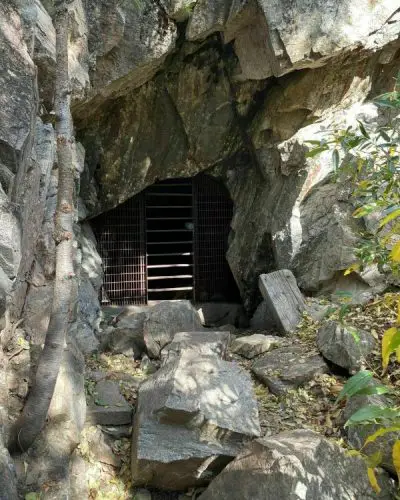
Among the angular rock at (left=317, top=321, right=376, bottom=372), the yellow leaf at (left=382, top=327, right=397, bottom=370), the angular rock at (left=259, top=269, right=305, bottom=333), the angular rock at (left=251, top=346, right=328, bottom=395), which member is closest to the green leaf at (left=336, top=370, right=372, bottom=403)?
the yellow leaf at (left=382, top=327, right=397, bottom=370)

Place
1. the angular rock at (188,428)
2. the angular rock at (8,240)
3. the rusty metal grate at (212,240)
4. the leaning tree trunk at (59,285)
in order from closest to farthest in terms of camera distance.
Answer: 1. the angular rock at (8,240)
2. the leaning tree trunk at (59,285)
3. the angular rock at (188,428)
4. the rusty metal grate at (212,240)

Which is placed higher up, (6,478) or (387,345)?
(387,345)

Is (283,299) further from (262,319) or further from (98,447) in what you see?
(98,447)

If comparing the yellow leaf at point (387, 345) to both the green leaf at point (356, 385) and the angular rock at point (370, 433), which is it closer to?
the green leaf at point (356, 385)

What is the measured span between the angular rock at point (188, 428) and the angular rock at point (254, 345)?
1334 millimetres

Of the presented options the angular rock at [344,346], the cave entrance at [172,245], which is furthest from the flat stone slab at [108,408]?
the cave entrance at [172,245]

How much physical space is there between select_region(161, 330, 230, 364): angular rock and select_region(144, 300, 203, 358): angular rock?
1.94 ft

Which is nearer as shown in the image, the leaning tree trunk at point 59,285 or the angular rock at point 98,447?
the leaning tree trunk at point 59,285

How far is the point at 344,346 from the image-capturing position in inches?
160

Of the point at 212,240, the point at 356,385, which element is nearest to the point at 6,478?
the point at 356,385

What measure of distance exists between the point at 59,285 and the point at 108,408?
4.45 feet

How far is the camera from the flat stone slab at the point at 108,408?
143 inches

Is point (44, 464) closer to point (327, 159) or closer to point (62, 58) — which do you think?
point (62, 58)

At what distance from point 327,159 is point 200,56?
244cm
